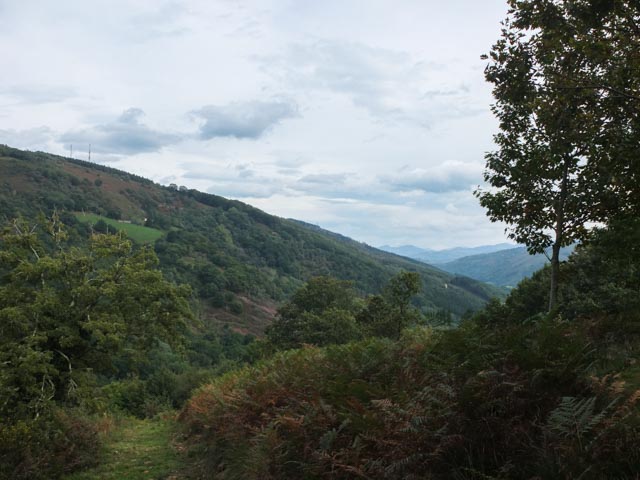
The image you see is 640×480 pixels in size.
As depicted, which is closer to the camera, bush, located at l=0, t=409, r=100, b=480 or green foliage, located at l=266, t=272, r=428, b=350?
bush, located at l=0, t=409, r=100, b=480

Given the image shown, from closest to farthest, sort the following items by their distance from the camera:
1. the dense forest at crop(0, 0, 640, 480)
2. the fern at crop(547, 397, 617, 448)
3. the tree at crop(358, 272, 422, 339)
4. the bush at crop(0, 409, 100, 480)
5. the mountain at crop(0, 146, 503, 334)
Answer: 1. the fern at crop(547, 397, 617, 448)
2. the dense forest at crop(0, 0, 640, 480)
3. the bush at crop(0, 409, 100, 480)
4. the tree at crop(358, 272, 422, 339)
5. the mountain at crop(0, 146, 503, 334)

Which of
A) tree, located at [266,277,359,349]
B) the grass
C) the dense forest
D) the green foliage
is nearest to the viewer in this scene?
the dense forest

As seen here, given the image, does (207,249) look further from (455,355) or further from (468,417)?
(468,417)

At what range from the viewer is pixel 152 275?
2139cm

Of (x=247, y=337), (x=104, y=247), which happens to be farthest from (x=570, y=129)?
Answer: (x=247, y=337)

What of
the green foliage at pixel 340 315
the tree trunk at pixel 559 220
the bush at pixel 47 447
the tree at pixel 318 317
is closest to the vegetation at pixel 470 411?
the bush at pixel 47 447

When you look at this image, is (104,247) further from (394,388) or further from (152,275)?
(394,388)

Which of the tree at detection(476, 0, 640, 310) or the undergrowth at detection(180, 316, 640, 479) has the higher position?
the tree at detection(476, 0, 640, 310)

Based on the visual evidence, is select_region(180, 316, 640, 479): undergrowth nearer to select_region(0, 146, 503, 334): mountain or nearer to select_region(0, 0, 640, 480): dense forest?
select_region(0, 0, 640, 480): dense forest

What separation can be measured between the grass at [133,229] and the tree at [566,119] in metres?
124

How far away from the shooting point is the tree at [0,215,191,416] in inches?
665

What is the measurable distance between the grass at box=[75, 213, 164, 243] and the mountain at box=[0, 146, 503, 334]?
379 millimetres

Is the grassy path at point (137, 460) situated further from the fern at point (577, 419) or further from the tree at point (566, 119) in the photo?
the tree at point (566, 119)

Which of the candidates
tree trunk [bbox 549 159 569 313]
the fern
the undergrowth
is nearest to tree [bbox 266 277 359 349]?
tree trunk [bbox 549 159 569 313]
